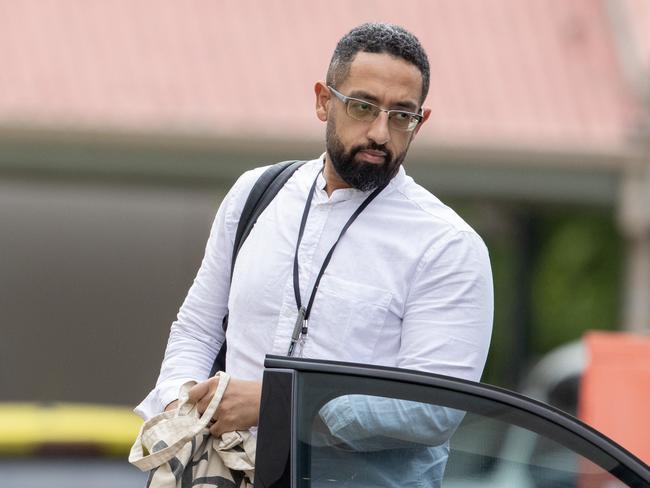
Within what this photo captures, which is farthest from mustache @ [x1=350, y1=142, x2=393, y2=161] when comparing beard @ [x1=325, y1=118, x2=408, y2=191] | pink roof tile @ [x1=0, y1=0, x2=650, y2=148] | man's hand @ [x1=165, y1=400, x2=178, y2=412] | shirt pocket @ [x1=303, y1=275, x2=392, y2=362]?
pink roof tile @ [x1=0, y1=0, x2=650, y2=148]

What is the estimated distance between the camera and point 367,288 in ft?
8.57

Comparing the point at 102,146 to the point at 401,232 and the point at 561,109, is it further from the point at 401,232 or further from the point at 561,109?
the point at 401,232

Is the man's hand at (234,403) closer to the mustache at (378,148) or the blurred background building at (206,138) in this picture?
the mustache at (378,148)

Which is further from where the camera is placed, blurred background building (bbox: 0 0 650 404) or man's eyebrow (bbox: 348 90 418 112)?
blurred background building (bbox: 0 0 650 404)

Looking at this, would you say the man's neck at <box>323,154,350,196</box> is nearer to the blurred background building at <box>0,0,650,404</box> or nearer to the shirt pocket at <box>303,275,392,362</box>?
the shirt pocket at <box>303,275,392,362</box>

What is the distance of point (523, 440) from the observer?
2.41 m

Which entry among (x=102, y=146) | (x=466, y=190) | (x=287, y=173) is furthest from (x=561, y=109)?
(x=287, y=173)

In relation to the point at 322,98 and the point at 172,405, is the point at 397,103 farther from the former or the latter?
the point at 172,405

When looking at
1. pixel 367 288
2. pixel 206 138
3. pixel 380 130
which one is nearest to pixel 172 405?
pixel 367 288

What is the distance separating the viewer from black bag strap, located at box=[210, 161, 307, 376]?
285 cm

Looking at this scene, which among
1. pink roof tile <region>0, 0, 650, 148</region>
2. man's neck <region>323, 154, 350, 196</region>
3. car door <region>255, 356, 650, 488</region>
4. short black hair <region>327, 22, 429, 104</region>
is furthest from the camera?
pink roof tile <region>0, 0, 650, 148</region>

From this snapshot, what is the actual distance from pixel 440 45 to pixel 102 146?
124 inches

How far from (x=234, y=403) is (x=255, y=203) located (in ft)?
1.59

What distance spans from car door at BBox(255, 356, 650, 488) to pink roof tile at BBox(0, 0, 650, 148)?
29.2 feet
